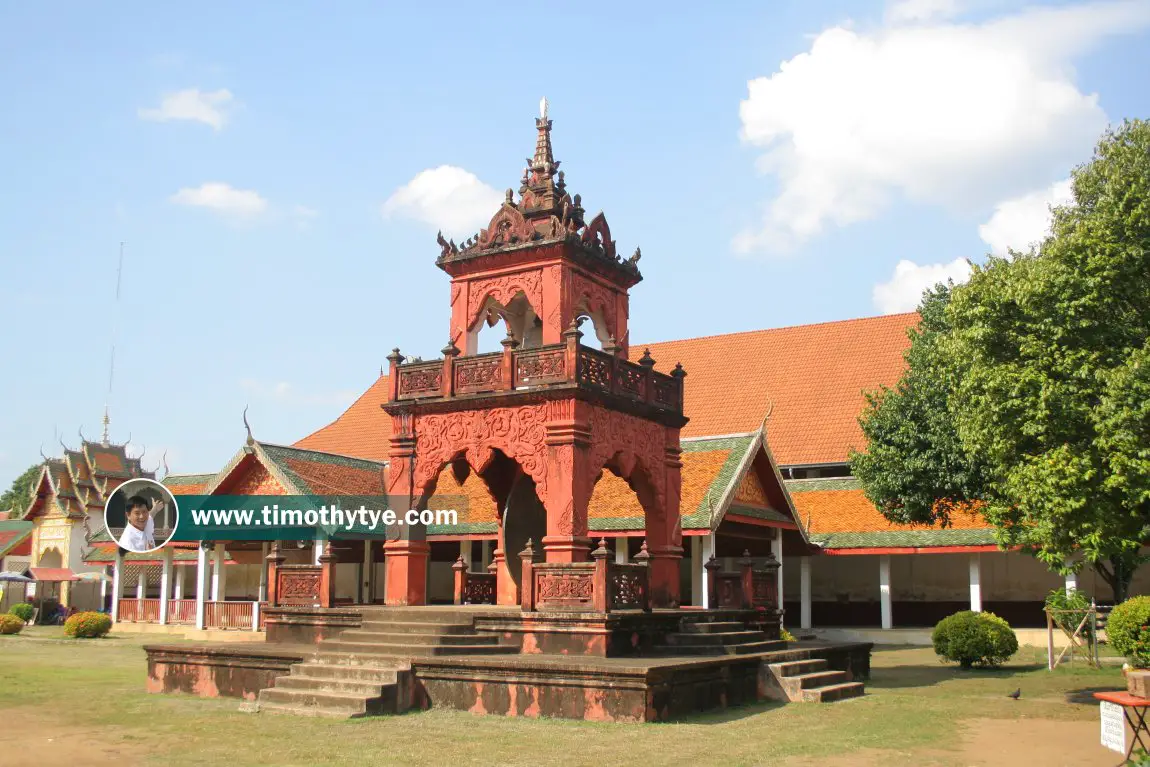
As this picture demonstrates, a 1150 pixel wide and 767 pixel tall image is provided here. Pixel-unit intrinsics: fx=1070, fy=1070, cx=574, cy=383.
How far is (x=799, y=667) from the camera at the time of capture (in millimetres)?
13359

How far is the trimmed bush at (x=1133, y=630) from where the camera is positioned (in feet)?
46.0

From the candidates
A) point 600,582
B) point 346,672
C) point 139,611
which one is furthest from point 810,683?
point 139,611

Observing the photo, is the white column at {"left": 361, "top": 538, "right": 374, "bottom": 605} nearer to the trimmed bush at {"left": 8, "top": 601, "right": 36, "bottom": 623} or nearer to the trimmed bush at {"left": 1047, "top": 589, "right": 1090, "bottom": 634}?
the trimmed bush at {"left": 1047, "top": 589, "right": 1090, "bottom": 634}

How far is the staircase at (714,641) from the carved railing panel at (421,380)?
14.4 ft

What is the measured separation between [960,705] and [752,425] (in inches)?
713

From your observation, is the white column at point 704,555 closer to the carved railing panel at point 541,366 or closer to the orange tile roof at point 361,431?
the carved railing panel at point 541,366

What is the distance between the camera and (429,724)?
1049 cm

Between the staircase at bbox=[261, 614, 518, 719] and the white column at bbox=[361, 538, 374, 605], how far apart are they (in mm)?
11932

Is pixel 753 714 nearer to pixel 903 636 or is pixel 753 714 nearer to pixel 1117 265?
pixel 1117 265

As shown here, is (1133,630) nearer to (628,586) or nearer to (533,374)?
(628,586)

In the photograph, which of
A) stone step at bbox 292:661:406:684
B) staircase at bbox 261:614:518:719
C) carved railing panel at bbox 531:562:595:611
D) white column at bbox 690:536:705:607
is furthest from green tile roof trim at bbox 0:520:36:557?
carved railing panel at bbox 531:562:595:611

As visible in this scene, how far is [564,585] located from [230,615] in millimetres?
16256

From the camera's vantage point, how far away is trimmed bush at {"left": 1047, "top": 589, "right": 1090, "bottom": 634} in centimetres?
1875

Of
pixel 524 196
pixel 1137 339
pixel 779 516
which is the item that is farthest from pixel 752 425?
pixel 1137 339
